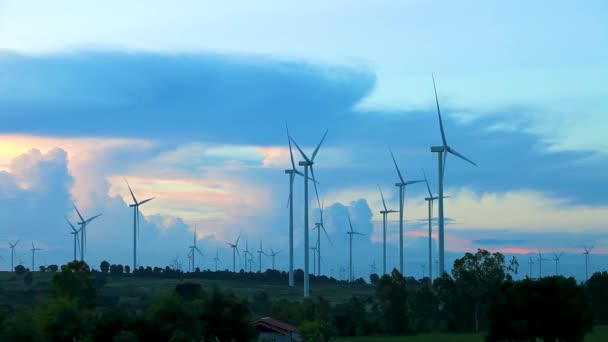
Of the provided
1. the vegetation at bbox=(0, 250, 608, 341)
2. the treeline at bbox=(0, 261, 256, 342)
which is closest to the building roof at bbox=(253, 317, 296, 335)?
the vegetation at bbox=(0, 250, 608, 341)

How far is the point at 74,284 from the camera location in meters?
111

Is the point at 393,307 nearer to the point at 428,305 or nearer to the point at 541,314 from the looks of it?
the point at 428,305

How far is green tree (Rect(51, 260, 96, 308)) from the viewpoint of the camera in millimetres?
109625

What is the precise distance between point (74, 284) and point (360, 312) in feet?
203

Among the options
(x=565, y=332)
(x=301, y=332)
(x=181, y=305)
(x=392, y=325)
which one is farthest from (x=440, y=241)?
(x=181, y=305)

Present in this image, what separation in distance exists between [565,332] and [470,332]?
1956 inches

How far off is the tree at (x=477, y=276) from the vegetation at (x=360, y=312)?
0.16 meters

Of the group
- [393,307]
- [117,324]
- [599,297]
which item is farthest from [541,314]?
[599,297]

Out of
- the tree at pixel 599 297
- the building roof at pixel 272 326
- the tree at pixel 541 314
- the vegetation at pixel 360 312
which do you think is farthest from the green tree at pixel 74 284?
the tree at pixel 599 297

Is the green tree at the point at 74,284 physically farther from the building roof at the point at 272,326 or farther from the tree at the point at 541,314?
the tree at the point at 541,314

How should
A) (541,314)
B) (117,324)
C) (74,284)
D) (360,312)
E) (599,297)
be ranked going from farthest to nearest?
1. (599,297)
2. (360,312)
3. (541,314)
4. (74,284)
5. (117,324)

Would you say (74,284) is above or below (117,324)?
above

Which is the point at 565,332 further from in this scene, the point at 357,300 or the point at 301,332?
the point at 357,300

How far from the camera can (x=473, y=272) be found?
555ft
